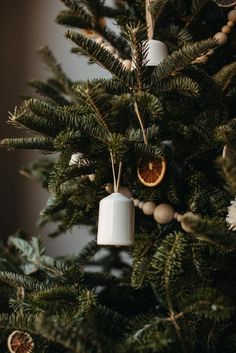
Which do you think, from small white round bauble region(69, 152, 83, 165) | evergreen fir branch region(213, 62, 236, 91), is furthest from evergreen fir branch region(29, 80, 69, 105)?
evergreen fir branch region(213, 62, 236, 91)

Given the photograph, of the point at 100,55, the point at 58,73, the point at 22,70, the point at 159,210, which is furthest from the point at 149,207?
the point at 22,70

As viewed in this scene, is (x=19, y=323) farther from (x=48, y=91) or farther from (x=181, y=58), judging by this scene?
(x=48, y=91)

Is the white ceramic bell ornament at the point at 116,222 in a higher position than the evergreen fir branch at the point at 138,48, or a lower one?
lower

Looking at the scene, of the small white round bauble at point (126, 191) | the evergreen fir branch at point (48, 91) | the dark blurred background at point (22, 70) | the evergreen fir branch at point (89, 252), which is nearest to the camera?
the small white round bauble at point (126, 191)

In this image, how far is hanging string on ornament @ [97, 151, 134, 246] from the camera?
21.8 inches

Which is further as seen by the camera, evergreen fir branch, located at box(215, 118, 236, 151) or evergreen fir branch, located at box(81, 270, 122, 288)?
evergreen fir branch, located at box(81, 270, 122, 288)

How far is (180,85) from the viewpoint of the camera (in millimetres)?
564

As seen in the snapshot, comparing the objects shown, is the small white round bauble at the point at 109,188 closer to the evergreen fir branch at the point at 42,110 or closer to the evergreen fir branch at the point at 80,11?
the evergreen fir branch at the point at 42,110

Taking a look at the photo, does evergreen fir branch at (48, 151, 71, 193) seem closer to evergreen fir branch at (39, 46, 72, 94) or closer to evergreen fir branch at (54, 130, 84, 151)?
evergreen fir branch at (54, 130, 84, 151)

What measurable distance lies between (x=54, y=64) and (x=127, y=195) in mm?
435

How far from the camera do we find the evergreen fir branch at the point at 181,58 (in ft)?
1.78

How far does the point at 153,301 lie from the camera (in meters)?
0.79

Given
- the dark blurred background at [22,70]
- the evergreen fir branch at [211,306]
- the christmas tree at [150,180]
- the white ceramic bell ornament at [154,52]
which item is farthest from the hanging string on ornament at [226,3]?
the dark blurred background at [22,70]

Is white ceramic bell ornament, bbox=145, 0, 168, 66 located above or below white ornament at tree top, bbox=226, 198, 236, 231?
above
